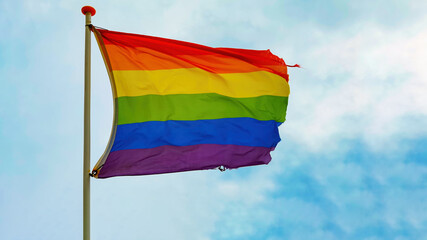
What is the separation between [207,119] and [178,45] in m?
1.27

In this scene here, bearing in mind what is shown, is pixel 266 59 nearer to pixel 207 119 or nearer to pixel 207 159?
pixel 207 119

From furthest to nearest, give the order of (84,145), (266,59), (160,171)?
(266,59) < (160,171) < (84,145)

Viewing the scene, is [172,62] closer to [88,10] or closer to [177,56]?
[177,56]

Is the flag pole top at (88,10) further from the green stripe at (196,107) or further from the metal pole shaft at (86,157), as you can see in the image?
the green stripe at (196,107)

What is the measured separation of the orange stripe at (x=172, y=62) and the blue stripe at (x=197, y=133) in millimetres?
871

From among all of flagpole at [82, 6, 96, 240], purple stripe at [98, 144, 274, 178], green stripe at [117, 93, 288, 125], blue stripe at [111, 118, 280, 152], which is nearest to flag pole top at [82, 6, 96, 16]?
flagpole at [82, 6, 96, 240]

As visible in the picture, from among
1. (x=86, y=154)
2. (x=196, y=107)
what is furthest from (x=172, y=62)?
(x=86, y=154)

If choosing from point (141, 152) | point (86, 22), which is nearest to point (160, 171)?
point (141, 152)

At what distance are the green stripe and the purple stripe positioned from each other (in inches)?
18.9

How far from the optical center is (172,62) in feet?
23.0

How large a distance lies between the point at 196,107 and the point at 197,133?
42 cm

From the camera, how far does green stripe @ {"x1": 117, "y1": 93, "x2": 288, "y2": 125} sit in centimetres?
648

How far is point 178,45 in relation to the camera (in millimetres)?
7125

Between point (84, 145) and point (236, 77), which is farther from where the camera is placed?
point (236, 77)
